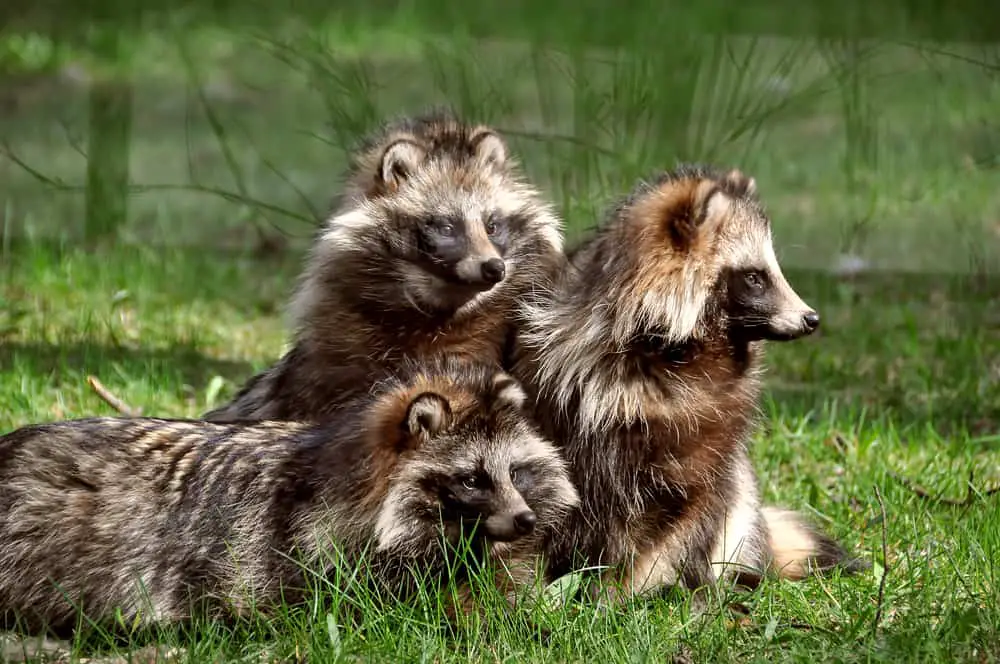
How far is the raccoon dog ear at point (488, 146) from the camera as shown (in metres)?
5.59

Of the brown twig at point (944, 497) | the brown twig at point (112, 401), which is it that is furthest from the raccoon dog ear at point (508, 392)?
the brown twig at point (112, 401)

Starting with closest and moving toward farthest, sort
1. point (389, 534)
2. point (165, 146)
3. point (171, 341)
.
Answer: point (389, 534)
point (171, 341)
point (165, 146)

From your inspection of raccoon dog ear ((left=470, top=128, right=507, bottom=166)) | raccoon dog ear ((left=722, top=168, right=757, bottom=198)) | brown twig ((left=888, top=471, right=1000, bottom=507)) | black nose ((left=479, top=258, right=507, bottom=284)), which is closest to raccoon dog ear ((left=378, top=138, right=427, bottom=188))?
raccoon dog ear ((left=470, top=128, right=507, bottom=166))

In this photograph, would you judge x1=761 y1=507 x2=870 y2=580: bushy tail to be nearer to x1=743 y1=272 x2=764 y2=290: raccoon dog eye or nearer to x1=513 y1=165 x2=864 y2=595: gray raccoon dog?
x1=513 y1=165 x2=864 y2=595: gray raccoon dog

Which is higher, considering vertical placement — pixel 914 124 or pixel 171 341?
pixel 914 124

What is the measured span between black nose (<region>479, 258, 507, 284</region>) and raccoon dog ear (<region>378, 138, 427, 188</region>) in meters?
0.61

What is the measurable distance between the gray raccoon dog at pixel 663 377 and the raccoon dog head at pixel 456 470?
30 centimetres

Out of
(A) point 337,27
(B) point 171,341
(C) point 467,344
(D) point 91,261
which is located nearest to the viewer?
(C) point 467,344

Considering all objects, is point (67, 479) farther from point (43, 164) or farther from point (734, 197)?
→ point (43, 164)

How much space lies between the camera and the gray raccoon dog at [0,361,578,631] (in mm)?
4277

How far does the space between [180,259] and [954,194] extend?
5.19m

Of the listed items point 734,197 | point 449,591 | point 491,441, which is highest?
point 734,197

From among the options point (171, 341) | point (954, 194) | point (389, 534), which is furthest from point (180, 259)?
point (954, 194)

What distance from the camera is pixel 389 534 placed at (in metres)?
4.25
